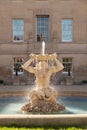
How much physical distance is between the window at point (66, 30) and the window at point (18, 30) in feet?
11.8

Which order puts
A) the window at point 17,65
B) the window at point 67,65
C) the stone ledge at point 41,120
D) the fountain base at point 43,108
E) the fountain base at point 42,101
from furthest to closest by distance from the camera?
1. the window at point 67,65
2. the window at point 17,65
3. the fountain base at point 42,101
4. the fountain base at point 43,108
5. the stone ledge at point 41,120

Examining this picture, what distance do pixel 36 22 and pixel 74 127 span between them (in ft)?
83.5

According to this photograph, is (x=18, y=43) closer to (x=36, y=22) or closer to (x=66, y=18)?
(x=36, y=22)

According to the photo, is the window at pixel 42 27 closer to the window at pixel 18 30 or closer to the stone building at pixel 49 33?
the stone building at pixel 49 33

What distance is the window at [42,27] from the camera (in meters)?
35.4

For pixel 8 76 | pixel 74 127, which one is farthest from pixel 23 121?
pixel 8 76

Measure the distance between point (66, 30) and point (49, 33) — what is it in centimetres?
151

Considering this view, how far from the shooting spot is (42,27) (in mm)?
35406

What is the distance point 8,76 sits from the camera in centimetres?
3447

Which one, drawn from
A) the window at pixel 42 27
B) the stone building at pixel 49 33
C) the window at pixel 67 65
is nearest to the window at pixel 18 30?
the stone building at pixel 49 33

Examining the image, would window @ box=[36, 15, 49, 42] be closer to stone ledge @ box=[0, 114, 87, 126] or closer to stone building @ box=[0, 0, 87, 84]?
stone building @ box=[0, 0, 87, 84]

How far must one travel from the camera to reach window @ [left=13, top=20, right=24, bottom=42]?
35.1 metres

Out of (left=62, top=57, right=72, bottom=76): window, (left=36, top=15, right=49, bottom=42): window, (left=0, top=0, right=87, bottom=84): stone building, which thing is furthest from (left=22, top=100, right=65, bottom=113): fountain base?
(left=36, top=15, right=49, bottom=42): window

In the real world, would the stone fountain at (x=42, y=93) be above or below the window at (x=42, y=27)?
below
